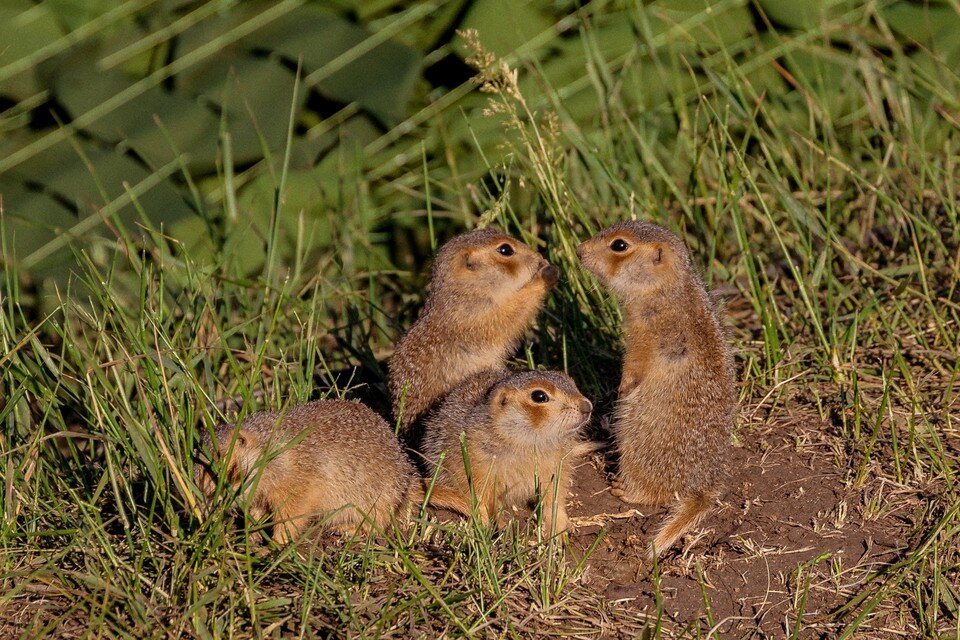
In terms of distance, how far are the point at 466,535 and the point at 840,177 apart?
3.76 meters

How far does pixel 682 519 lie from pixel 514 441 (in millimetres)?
706

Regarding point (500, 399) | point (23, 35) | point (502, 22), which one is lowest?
point (500, 399)

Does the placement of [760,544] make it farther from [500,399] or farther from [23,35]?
[23,35]

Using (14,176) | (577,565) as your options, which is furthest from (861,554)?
(14,176)

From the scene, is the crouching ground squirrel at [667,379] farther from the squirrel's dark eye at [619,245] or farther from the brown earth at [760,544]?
the brown earth at [760,544]

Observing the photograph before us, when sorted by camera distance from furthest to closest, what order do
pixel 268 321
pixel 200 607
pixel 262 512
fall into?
pixel 268 321, pixel 262 512, pixel 200 607

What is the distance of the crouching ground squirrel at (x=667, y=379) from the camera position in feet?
15.5

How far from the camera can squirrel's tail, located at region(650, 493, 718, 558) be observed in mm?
4473

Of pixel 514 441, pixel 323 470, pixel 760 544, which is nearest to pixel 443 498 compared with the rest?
pixel 514 441

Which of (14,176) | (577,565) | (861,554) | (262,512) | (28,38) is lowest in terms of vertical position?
(861,554)

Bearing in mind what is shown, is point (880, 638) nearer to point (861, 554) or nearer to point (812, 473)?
point (861, 554)

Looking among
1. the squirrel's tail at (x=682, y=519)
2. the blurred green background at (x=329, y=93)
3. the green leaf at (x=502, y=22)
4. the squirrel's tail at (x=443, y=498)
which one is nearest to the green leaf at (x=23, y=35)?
the blurred green background at (x=329, y=93)

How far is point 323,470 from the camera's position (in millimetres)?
4527

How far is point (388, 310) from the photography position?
269 inches
